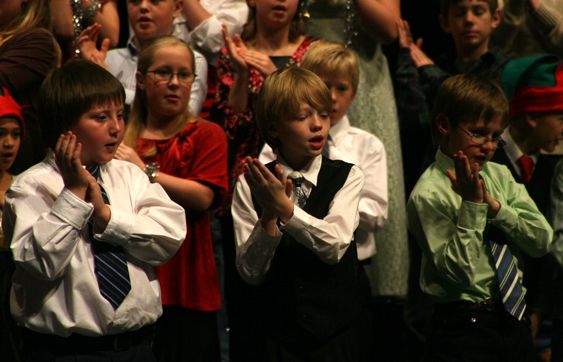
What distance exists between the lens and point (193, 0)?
495 centimetres

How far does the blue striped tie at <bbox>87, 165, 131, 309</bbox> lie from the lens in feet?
10.9

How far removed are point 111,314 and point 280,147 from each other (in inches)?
35.1

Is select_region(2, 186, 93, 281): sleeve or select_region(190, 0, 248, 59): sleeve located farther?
select_region(190, 0, 248, 59): sleeve

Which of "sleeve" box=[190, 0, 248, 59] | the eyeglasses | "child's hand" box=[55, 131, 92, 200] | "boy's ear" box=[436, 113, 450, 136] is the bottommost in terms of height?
"sleeve" box=[190, 0, 248, 59]

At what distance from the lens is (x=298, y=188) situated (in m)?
3.64

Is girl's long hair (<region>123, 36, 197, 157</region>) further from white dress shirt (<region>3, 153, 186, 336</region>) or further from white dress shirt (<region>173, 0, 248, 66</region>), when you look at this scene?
white dress shirt (<region>3, 153, 186, 336</region>)

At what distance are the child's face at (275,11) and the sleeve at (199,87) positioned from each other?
347 millimetres

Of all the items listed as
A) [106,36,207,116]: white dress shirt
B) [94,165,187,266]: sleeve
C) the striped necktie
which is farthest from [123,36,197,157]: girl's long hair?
the striped necktie

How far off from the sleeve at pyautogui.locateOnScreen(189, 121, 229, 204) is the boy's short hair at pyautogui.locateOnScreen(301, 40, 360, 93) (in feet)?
1.70

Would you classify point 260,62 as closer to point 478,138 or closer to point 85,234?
point 478,138

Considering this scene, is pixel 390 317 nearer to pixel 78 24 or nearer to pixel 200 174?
pixel 200 174

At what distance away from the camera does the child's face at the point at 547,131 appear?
460 centimetres

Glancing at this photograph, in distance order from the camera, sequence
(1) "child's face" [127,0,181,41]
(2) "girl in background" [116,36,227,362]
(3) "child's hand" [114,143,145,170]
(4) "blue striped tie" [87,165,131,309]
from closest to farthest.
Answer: (4) "blue striped tie" [87,165,131,309] < (3) "child's hand" [114,143,145,170] < (2) "girl in background" [116,36,227,362] < (1) "child's face" [127,0,181,41]

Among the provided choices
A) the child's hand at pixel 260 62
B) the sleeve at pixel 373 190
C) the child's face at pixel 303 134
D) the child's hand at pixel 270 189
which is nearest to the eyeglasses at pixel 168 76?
the child's hand at pixel 260 62
